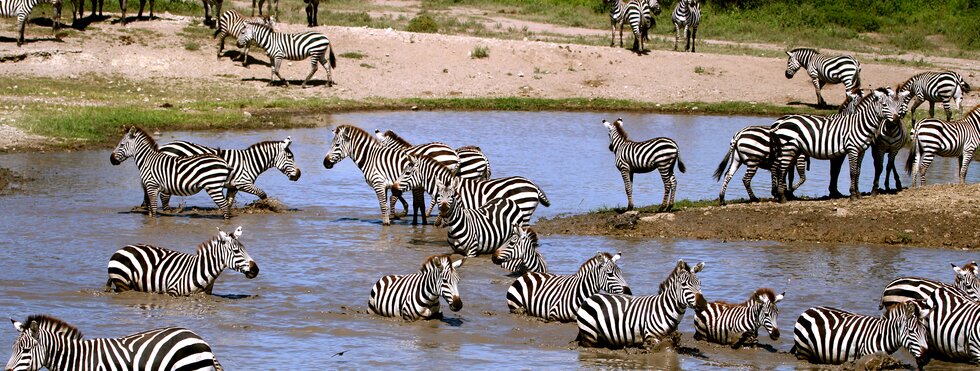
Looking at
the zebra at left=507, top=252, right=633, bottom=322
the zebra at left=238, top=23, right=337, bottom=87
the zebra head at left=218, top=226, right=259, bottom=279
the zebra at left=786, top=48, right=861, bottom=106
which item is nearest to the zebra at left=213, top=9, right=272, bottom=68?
the zebra at left=238, top=23, right=337, bottom=87

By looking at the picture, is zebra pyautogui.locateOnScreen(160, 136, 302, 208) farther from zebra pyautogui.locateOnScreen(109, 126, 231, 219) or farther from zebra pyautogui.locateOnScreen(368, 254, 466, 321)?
zebra pyautogui.locateOnScreen(368, 254, 466, 321)

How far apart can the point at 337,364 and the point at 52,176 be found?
34.7 feet

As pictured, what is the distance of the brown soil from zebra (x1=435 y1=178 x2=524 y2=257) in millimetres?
1823

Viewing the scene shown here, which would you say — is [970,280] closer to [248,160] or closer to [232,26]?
[248,160]

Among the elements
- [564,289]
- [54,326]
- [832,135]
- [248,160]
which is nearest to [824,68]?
[832,135]

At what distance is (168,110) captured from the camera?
25.4 m

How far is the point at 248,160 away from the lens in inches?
675

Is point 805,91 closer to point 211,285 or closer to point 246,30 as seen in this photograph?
point 246,30

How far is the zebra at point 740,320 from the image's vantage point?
33.3ft

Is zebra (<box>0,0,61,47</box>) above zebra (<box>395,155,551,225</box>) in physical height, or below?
above

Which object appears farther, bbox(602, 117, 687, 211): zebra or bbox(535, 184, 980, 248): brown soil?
bbox(602, 117, 687, 211): zebra

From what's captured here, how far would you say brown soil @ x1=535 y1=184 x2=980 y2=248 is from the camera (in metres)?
15.3

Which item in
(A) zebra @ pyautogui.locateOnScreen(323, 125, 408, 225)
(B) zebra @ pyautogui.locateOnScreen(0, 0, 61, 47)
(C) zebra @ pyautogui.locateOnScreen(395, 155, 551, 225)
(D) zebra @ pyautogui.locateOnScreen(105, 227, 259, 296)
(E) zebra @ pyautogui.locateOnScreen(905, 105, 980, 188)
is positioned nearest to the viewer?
(D) zebra @ pyautogui.locateOnScreen(105, 227, 259, 296)

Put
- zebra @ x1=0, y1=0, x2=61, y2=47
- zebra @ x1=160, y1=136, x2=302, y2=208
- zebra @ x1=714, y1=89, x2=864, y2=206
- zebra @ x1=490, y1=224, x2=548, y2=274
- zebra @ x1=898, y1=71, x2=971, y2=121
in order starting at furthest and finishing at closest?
zebra @ x1=0, y1=0, x2=61, y2=47 → zebra @ x1=898, y1=71, x2=971, y2=121 → zebra @ x1=160, y1=136, x2=302, y2=208 → zebra @ x1=714, y1=89, x2=864, y2=206 → zebra @ x1=490, y1=224, x2=548, y2=274
